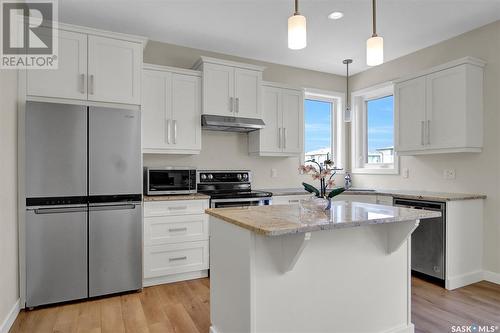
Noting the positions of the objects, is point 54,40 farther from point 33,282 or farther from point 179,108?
point 33,282

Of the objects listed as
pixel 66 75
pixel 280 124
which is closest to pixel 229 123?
pixel 280 124

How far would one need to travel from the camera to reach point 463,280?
3148 mm

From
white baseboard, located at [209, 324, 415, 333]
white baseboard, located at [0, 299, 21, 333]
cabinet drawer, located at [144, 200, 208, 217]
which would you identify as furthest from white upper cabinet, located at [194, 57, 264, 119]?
white baseboard, located at [0, 299, 21, 333]

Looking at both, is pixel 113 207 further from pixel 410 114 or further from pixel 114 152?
pixel 410 114

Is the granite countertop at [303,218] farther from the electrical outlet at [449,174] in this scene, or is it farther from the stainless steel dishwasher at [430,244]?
the electrical outlet at [449,174]

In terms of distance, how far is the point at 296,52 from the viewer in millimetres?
4094

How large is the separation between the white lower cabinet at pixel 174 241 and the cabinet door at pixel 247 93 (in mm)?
1241

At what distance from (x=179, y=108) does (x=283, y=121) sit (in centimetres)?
142

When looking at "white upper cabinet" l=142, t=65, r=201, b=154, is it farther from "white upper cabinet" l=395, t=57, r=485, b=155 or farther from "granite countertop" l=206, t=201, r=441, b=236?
"white upper cabinet" l=395, t=57, r=485, b=155

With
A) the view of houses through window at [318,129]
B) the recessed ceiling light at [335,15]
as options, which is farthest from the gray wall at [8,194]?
the view of houses through window at [318,129]

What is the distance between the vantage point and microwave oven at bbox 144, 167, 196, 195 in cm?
334

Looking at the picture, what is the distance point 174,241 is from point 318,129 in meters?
2.92

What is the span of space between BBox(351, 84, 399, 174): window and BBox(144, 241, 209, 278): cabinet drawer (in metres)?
2.85

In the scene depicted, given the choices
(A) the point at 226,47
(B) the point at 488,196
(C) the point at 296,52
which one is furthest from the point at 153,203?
(B) the point at 488,196
